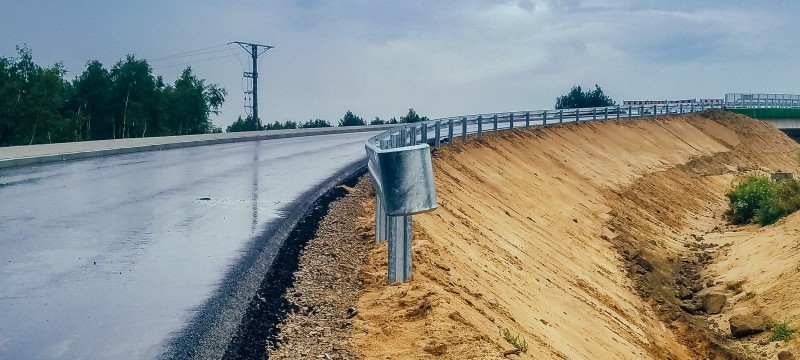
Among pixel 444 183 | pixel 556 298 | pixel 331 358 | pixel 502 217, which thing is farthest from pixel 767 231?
pixel 331 358

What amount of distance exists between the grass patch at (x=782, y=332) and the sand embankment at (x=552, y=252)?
0.85 m

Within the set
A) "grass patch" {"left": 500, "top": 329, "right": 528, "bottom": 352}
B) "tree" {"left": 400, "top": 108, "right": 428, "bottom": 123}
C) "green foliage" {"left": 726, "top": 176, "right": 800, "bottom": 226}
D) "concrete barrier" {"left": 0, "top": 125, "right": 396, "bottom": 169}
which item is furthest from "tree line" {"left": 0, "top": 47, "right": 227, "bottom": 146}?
"grass patch" {"left": 500, "top": 329, "right": 528, "bottom": 352}

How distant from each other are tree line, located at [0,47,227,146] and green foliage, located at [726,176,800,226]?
6312cm

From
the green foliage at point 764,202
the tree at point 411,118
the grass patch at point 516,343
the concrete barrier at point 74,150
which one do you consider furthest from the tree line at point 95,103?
the grass patch at point 516,343

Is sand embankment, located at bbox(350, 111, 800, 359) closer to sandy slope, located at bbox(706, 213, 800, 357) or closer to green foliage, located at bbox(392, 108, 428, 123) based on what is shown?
sandy slope, located at bbox(706, 213, 800, 357)

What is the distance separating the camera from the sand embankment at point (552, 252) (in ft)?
26.5

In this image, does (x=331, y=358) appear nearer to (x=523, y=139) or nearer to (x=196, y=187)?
(x=196, y=187)

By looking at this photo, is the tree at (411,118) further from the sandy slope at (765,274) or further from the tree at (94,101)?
the sandy slope at (765,274)

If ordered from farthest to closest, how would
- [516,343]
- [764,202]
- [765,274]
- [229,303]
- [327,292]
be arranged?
1. [764,202]
2. [765,274]
3. [327,292]
4. [229,303]
5. [516,343]

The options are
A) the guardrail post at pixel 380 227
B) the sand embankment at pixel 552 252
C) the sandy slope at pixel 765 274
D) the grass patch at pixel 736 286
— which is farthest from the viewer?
the grass patch at pixel 736 286

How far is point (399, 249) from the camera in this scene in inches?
337

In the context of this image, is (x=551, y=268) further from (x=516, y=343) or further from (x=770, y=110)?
(x=770, y=110)

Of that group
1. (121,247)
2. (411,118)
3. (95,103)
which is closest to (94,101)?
(95,103)

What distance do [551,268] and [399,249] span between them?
8.28 meters
